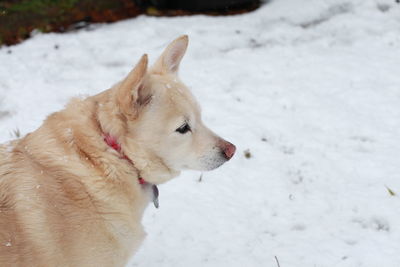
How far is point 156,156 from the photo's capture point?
2859 millimetres

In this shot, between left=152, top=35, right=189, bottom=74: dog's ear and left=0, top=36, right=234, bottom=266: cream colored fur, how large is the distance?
0.06m

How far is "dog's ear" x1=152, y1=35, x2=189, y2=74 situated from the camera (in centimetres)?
315

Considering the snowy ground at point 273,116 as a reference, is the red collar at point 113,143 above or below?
above

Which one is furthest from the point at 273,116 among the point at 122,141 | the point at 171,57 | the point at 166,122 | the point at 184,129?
the point at 122,141

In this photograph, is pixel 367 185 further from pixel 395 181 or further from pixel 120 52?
pixel 120 52

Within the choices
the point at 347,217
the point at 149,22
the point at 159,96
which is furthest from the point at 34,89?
the point at 347,217

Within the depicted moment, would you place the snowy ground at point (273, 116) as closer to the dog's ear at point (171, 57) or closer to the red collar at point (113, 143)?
the red collar at point (113, 143)

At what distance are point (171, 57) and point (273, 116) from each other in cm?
244

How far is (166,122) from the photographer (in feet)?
9.34

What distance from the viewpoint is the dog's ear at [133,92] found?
2.54 m

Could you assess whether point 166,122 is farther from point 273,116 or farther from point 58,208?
point 273,116

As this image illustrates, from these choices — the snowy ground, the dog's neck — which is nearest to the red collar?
the dog's neck

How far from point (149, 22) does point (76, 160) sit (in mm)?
5107

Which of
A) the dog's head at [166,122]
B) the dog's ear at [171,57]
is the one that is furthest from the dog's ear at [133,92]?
the dog's ear at [171,57]
